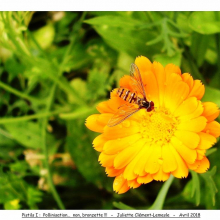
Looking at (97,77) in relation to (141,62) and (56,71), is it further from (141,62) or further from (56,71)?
(141,62)

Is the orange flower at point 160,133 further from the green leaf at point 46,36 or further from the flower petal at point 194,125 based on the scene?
the green leaf at point 46,36

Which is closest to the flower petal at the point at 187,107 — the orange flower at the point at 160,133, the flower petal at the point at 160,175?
the orange flower at the point at 160,133

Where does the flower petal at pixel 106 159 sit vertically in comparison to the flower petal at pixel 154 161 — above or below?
above

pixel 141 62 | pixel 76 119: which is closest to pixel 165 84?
pixel 141 62

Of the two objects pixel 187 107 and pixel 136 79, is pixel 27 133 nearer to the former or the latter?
pixel 136 79

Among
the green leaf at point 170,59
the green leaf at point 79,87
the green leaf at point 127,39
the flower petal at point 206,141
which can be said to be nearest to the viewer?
the flower petal at point 206,141
